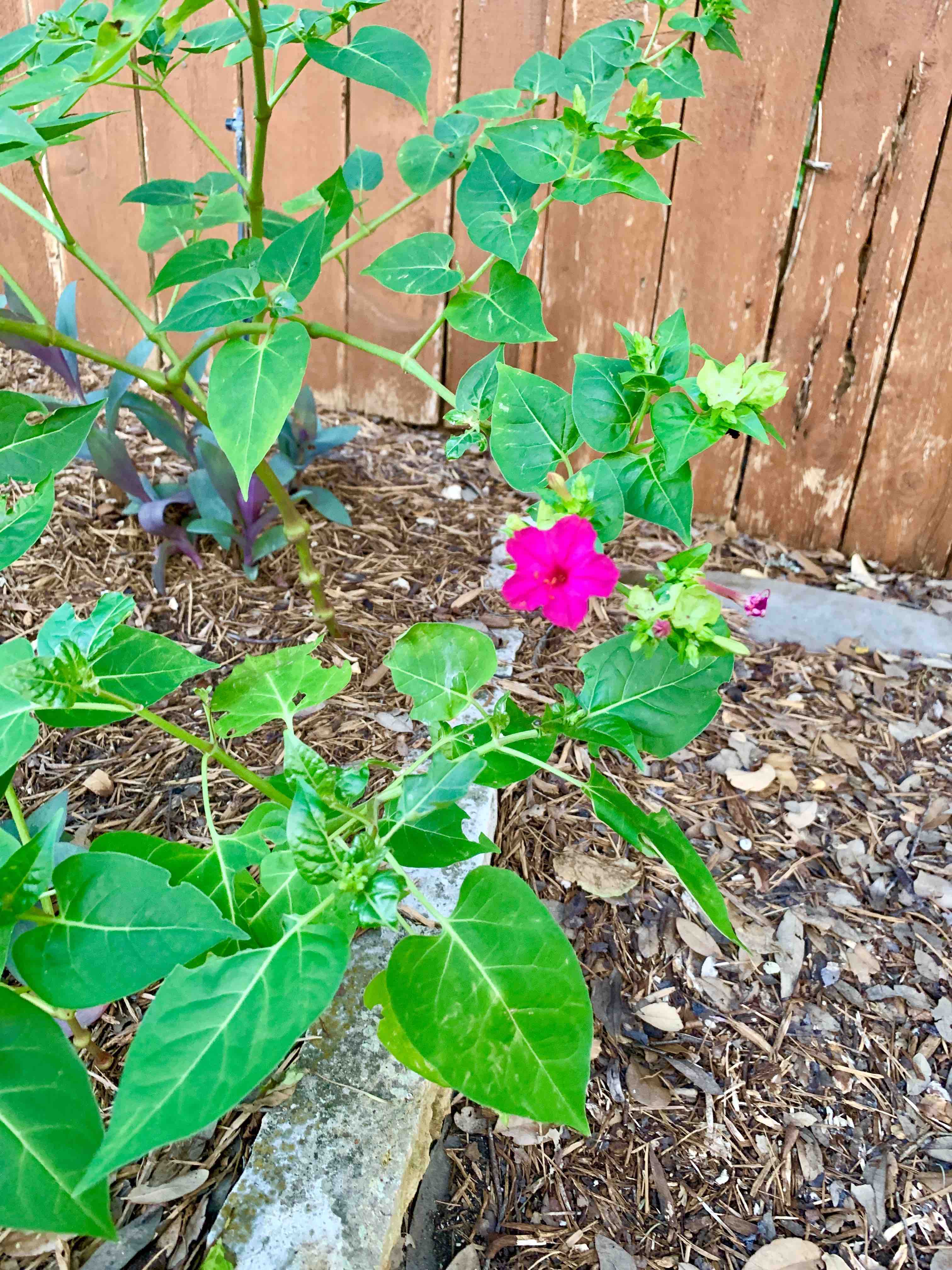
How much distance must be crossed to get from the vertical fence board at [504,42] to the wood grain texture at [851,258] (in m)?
0.61

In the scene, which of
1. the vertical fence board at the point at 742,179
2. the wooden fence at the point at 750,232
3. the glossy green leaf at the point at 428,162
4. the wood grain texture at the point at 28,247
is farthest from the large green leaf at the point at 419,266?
the wood grain texture at the point at 28,247

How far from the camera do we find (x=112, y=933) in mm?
774

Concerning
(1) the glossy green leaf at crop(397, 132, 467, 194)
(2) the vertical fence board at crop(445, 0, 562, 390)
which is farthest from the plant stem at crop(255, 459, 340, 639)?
(2) the vertical fence board at crop(445, 0, 562, 390)

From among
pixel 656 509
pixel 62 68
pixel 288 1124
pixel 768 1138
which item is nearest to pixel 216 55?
pixel 62 68

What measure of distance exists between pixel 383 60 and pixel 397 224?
130 centimetres

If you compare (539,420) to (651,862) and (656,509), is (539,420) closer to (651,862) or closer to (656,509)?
(656,509)

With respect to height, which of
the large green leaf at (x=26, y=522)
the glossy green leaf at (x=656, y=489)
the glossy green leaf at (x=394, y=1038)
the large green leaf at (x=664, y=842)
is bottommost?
the glossy green leaf at (x=394, y=1038)

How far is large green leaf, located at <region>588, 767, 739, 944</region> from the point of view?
853 mm

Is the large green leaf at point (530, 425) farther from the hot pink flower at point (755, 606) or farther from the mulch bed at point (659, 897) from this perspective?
the mulch bed at point (659, 897)

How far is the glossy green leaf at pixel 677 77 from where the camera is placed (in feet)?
3.89

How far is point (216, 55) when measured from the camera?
2348 mm

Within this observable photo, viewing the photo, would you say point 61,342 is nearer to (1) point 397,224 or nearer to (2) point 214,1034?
(2) point 214,1034

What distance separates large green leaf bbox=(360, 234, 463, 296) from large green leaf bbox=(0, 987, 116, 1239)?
2.95ft

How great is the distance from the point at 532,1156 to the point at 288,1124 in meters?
0.38
